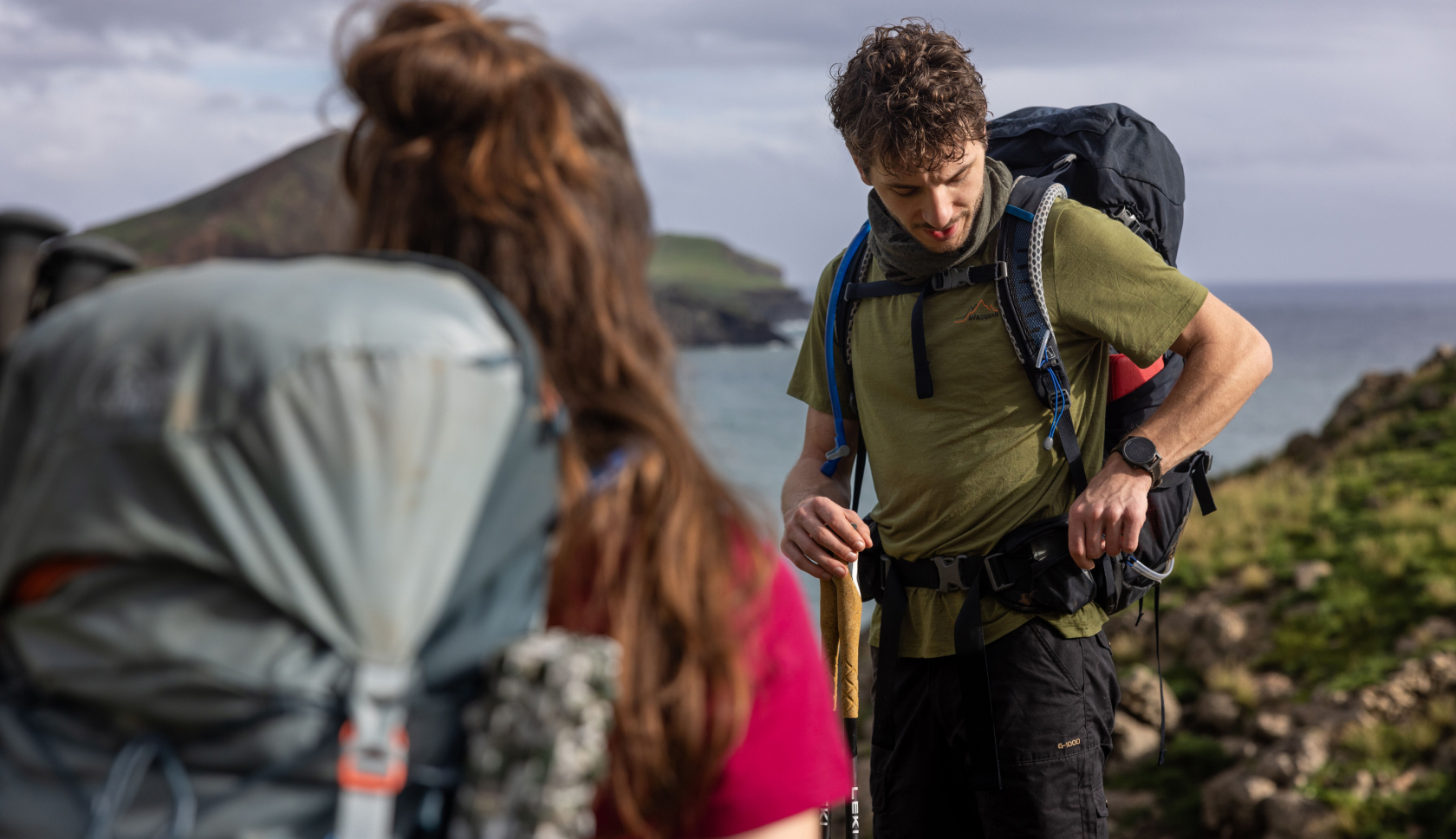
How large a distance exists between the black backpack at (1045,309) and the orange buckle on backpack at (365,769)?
2.12 meters

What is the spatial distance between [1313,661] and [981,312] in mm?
7886

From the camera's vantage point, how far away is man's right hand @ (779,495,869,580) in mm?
3025

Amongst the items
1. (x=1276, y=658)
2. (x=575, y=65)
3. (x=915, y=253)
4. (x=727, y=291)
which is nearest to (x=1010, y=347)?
(x=915, y=253)

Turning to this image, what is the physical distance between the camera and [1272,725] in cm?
798

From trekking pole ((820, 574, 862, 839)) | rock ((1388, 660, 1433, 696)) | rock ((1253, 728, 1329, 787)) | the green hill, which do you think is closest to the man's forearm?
trekking pole ((820, 574, 862, 839))

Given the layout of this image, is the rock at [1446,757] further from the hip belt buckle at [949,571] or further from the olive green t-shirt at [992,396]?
the hip belt buckle at [949,571]

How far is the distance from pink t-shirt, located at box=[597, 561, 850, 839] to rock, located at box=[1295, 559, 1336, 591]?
11014mm

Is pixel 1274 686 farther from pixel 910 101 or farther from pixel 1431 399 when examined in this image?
pixel 1431 399

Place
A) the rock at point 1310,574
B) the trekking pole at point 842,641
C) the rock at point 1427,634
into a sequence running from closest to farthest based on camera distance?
the trekking pole at point 842,641, the rock at point 1427,634, the rock at point 1310,574

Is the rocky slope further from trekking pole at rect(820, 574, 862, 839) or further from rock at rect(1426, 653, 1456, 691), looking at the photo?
trekking pole at rect(820, 574, 862, 839)

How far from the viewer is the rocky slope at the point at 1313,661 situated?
647 cm

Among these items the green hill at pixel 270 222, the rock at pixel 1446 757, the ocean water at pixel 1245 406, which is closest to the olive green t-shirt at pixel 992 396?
the ocean water at pixel 1245 406

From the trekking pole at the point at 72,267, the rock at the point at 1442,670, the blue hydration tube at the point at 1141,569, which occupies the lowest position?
the rock at the point at 1442,670

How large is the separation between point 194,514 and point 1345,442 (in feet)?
62.4
